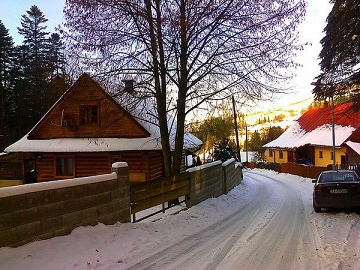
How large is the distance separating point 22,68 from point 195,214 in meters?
37.3

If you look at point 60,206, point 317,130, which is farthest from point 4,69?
point 60,206

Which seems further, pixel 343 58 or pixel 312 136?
pixel 312 136

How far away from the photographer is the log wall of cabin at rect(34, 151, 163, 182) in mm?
22125

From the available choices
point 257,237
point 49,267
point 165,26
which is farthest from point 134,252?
point 165,26

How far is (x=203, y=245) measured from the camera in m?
7.82

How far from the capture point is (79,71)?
1271cm

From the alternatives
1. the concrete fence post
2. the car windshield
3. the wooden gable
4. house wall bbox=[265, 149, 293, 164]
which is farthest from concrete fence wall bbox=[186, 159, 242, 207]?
house wall bbox=[265, 149, 293, 164]

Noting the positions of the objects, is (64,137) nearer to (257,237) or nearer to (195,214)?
(195,214)

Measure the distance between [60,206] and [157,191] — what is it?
13.4ft

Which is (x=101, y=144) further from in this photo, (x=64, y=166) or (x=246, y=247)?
(x=246, y=247)

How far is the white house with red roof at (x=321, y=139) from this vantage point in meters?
32.2

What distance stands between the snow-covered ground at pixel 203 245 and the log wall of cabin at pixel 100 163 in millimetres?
10845

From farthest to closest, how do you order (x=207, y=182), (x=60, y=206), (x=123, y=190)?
(x=207, y=182) < (x=123, y=190) < (x=60, y=206)

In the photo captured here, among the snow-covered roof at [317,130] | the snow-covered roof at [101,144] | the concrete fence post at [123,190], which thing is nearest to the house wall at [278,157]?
the snow-covered roof at [317,130]
